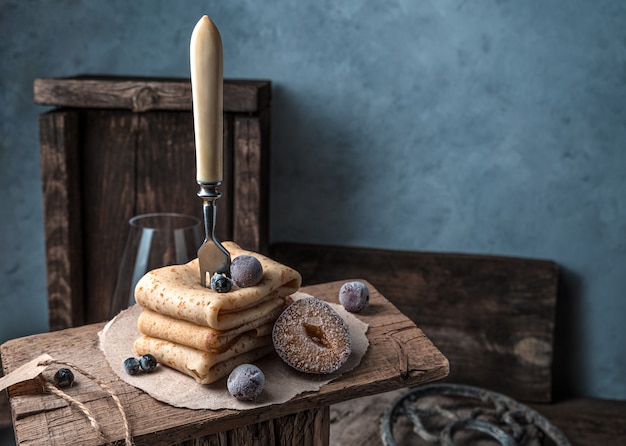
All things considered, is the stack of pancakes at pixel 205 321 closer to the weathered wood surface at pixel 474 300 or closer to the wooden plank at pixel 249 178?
the wooden plank at pixel 249 178

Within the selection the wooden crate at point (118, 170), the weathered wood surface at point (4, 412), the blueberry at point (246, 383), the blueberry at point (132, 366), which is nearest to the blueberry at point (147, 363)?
the blueberry at point (132, 366)

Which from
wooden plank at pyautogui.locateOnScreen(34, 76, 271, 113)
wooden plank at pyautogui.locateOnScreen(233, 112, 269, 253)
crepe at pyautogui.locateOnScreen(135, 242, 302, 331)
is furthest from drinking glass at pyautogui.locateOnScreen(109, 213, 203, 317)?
crepe at pyautogui.locateOnScreen(135, 242, 302, 331)

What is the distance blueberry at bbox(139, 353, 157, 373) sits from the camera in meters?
0.86

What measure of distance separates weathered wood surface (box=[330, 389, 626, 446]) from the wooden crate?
470 millimetres

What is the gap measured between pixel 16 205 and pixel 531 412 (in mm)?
1380

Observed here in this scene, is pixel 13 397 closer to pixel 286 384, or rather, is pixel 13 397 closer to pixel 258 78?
pixel 286 384

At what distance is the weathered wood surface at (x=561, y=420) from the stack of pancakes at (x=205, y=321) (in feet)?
2.48

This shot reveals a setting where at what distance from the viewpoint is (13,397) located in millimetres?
821

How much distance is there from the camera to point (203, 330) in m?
0.83

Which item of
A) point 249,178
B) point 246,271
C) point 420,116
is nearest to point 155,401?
point 246,271

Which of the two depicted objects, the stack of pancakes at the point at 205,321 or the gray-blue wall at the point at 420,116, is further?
the gray-blue wall at the point at 420,116

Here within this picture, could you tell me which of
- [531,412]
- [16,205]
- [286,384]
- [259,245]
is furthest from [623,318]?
[16,205]

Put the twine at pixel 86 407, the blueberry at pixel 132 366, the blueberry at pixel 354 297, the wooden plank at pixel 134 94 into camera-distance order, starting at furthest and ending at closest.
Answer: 1. the wooden plank at pixel 134 94
2. the blueberry at pixel 354 297
3. the blueberry at pixel 132 366
4. the twine at pixel 86 407

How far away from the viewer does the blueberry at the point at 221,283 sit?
854 mm
